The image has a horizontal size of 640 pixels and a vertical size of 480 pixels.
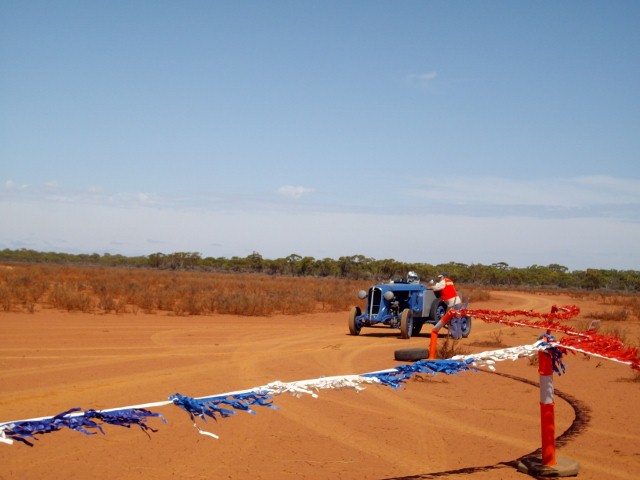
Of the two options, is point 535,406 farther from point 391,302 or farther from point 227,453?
point 391,302

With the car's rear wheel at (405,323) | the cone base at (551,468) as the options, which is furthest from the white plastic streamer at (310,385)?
the car's rear wheel at (405,323)

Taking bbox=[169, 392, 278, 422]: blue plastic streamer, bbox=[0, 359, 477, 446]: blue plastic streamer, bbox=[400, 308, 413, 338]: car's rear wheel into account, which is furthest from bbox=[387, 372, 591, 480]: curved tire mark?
bbox=[400, 308, 413, 338]: car's rear wheel

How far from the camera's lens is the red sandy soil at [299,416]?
21.5 ft

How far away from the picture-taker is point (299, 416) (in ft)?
27.8

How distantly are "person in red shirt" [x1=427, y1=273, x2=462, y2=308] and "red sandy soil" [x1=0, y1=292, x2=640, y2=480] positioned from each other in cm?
309

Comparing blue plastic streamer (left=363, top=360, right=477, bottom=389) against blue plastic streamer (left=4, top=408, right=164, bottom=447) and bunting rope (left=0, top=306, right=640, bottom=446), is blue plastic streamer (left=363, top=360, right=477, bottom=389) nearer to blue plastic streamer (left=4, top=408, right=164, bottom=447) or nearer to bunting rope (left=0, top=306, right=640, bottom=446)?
bunting rope (left=0, top=306, right=640, bottom=446)

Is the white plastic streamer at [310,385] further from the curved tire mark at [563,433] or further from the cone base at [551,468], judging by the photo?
the cone base at [551,468]

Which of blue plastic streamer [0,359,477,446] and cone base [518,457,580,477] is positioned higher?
blue plastic streamer [0,359,477,446]

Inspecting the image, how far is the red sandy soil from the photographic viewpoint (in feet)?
21.5

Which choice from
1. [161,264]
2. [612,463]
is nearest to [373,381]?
[612,463]

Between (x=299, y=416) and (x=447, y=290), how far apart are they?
10721 mm

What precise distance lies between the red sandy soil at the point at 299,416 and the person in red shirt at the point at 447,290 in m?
3.09

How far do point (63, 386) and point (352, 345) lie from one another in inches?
303

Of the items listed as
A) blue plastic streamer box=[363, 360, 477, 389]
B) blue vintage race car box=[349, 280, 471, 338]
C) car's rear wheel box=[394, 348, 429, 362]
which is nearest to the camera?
blue plastic streamer box=[363, 360, 477, 389]
